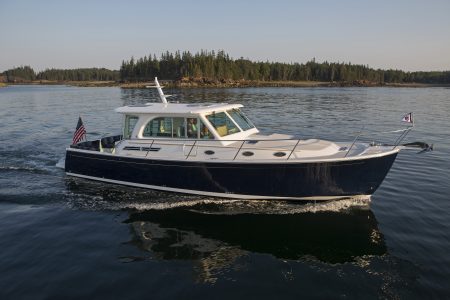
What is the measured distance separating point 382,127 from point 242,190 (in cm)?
1918

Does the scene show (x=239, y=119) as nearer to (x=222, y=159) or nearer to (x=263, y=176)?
(x=222, y=159)

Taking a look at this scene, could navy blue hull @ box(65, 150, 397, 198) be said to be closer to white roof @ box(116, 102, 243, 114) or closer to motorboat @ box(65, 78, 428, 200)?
motorboat @ box(65, 78, 428, 200)

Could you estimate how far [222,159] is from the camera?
445 inches

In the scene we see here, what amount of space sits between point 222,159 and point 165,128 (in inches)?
97.7

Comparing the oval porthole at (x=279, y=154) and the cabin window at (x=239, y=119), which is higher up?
the cabin window at (x=239, y=119)

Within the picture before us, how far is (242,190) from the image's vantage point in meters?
11.4

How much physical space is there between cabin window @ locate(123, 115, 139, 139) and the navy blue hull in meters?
0.97

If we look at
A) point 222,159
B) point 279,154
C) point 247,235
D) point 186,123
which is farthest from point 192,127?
point 247,235

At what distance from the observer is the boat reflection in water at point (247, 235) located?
871 cm

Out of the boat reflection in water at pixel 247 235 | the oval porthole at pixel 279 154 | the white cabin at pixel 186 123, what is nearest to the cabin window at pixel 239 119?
the white cabin at pixel 186 123

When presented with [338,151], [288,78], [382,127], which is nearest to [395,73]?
[288,78]

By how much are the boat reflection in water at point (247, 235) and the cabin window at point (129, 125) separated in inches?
124

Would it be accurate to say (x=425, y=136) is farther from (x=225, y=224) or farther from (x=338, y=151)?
(x=225, y=224)

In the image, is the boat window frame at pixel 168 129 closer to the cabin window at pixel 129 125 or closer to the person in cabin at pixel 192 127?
the person in cabin at pixel 192 127
